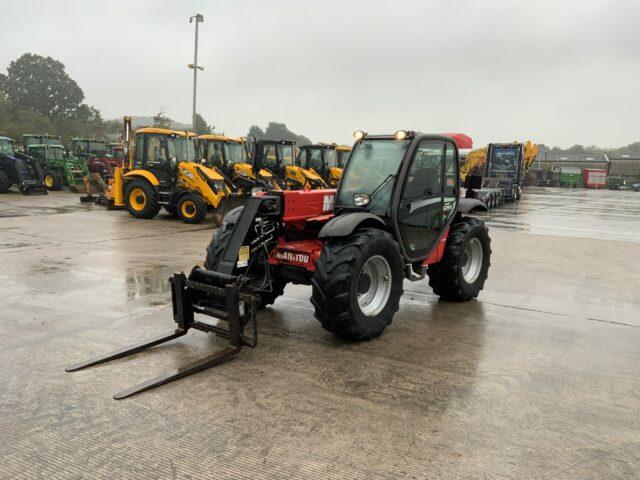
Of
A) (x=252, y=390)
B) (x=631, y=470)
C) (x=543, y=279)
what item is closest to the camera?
(x=631, y=470)

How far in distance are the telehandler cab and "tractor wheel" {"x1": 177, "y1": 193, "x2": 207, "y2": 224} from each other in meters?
7.87

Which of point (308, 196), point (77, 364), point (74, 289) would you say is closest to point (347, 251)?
point (308, 196)

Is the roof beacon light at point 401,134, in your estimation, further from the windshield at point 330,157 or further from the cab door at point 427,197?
the windshield at point 330,157

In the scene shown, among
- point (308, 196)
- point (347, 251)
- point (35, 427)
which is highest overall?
point (308, 196)

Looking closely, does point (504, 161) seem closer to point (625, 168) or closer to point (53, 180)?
point (53, 180)

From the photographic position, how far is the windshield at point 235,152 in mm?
17141

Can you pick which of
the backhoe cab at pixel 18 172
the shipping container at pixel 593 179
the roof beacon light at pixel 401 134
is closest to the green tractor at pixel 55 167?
the backhoe cab at pixel 18 172

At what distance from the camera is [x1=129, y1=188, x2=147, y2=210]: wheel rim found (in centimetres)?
1373

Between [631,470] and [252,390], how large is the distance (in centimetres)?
237

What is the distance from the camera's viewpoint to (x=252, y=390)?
143 inches

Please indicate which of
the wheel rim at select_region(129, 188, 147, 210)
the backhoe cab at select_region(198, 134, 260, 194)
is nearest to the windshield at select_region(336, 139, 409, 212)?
the wheel rim at select_region(129, 188, 147, 210)

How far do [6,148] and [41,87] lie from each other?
64.7 m

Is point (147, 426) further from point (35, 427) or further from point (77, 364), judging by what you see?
point (77, 364)

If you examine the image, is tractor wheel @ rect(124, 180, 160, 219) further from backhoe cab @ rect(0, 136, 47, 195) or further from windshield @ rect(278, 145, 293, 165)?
backhoe cab @ rect(0, 136, 47, 195)
